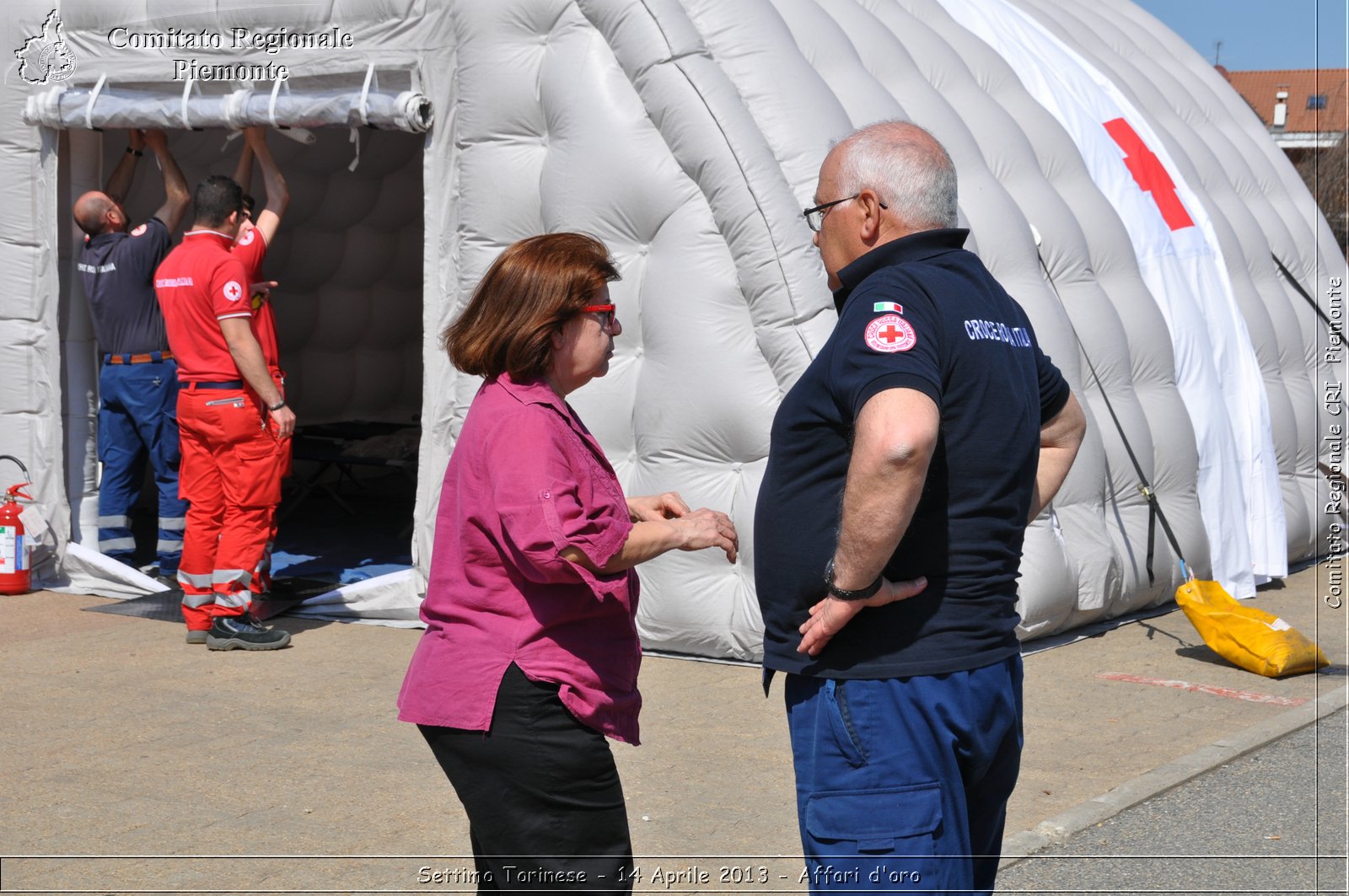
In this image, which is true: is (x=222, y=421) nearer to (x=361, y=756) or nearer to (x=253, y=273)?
(x=253, y=273)

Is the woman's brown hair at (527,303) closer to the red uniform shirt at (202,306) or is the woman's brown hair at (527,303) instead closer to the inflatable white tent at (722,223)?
the inflatable white tent at (722,223)

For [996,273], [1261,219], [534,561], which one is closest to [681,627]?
[996,273]

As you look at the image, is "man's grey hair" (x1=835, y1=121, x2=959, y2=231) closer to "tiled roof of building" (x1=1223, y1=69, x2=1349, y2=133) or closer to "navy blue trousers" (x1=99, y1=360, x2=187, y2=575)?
"navy blue trousers" (x1=99, y1=360, x2=187, y2=575)

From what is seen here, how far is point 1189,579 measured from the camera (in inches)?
263

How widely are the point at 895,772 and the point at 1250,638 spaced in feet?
14.4

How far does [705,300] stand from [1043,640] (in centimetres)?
230

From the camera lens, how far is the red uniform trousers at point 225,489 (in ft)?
20.2

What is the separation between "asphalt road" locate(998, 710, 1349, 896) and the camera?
379 cm

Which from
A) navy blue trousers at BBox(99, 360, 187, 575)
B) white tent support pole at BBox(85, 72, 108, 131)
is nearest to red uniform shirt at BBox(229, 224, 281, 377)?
navy blue trousers at BBox(99, 360, 187, 575)

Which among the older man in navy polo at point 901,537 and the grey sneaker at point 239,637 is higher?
the older man in navy polo at point 901,537

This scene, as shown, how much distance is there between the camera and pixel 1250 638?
6.22m

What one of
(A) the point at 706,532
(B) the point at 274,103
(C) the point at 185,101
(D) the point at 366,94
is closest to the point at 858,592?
(A) the point at 706,532

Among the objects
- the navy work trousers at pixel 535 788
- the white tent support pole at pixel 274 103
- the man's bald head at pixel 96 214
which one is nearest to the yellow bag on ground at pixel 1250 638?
the navy work trousers at pixel 535 788

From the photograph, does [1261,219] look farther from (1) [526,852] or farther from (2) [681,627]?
(1) [526,852]
